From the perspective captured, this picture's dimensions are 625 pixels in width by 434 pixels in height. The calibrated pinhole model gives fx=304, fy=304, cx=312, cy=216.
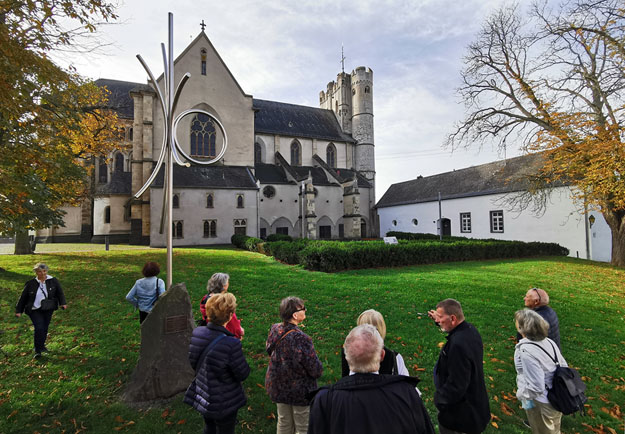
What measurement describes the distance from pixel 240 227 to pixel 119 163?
17.0 meters

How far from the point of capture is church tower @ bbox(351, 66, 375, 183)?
1624 inches

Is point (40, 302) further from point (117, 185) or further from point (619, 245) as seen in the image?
point (117, 185)

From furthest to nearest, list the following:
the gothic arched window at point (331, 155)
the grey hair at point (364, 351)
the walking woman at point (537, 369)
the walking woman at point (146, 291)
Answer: the gothic arched window at point (331, 155) < the walking woman at point (146, 291) < the walking woman at point (537, 369) < the grey hair at point (364, 351)

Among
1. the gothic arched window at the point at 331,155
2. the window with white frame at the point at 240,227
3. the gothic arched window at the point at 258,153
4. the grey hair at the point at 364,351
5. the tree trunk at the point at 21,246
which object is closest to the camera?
the grey hair at the point at 364,351

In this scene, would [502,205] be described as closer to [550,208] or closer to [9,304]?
[550,208]

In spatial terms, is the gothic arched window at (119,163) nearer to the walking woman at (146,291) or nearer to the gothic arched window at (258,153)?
the gothic arched window at (258,153)

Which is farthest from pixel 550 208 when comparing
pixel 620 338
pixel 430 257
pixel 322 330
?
pixel 322 330

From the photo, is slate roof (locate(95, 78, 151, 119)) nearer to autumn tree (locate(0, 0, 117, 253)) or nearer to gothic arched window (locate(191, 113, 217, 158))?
gothic arched window (locate(191, 113, 217, 158))

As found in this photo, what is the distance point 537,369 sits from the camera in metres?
2.95

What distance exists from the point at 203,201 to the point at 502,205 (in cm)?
2507

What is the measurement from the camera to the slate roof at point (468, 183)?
Answer: 2335 centimetres

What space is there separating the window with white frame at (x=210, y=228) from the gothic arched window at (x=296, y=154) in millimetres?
14420

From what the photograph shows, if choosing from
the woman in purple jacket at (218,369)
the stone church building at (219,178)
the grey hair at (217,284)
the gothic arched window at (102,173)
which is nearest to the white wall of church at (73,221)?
the stone church building at (219,178)

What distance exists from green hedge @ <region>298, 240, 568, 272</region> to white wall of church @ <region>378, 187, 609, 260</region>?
1.26m
